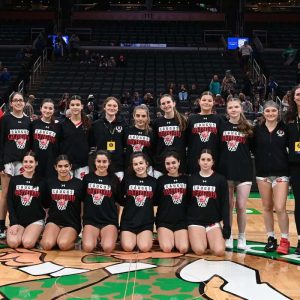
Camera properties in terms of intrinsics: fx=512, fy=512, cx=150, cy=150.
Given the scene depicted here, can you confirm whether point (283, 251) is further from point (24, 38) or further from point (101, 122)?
point (24, 38)

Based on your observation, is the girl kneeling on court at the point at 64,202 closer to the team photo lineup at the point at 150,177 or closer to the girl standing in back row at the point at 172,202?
the team photo lineup at the point at 150,177

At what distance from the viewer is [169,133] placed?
500 cm

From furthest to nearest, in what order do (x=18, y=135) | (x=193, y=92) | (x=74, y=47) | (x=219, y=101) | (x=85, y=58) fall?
(x=74, y=47)
(x=85, y=58)
(x=193, y=92)
(x=219, y=101)
(x=18, y=135)

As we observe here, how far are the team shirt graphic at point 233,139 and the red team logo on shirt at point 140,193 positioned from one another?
85 centimetres

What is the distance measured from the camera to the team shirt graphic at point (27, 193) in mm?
4891

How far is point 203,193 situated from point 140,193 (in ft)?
1.93

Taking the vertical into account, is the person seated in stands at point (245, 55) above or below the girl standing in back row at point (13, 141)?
above

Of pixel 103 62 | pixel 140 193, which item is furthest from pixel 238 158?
pixel 103 62

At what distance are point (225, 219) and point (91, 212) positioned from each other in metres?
1.25

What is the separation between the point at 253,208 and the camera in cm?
748

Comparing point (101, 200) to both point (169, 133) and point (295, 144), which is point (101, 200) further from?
point (295, 144)

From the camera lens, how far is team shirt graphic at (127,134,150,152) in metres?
5.02

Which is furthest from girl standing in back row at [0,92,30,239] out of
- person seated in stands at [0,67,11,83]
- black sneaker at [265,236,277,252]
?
person seated in stands at [0,67,11,83]

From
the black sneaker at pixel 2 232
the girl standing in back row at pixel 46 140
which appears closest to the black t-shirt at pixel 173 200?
the girl standing in back row at pixel 46 140
